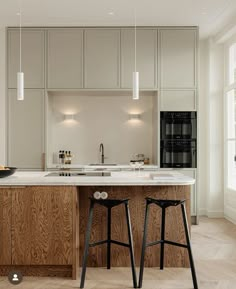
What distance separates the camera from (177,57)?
616 cm

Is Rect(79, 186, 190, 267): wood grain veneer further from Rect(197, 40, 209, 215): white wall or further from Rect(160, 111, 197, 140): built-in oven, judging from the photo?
Rect(197, 40, 209, 215): white wall

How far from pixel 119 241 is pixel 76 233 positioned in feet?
1.62

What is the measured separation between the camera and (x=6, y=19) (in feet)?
19.1

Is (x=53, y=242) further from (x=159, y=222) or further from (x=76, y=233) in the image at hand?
(x=159, y=222)

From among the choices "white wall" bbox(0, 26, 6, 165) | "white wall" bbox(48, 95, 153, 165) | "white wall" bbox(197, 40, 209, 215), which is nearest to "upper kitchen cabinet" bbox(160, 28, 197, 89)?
"white wall" bbox(48, 95, 153, 165)

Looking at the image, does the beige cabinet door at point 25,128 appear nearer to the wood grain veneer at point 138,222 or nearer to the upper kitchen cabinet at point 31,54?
the upper kitchen cabinet at point 31,54

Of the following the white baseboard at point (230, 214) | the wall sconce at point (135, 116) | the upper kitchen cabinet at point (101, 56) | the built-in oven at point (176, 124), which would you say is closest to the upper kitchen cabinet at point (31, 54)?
the upper kitchen cabinet at point (101, 56)

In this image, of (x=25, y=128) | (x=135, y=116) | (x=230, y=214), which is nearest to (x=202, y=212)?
(x=230, y=214)

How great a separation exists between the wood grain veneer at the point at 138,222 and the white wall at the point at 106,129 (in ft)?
9.06

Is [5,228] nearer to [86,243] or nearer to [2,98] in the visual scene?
[86,243]

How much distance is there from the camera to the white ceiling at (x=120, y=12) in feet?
17.0

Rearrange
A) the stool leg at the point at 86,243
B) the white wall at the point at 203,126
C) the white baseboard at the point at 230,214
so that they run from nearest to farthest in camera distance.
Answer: the stool leg at the point at 86,243 < the white baseboard at the point at 230,214 < the white wall at the point at 203,126

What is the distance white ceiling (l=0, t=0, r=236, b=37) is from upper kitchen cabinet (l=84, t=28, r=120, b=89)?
0.54 ft

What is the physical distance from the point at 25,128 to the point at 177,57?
2481mm
